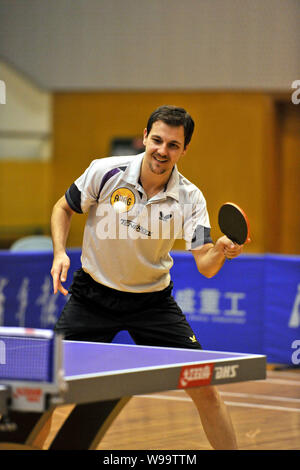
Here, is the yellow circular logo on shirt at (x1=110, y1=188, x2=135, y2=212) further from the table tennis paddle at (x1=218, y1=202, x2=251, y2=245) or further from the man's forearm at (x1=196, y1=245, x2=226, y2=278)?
the table tennis paddle at (x1=218, y1=202, x2=251, y2=245)

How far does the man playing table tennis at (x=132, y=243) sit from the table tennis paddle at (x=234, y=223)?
29cm

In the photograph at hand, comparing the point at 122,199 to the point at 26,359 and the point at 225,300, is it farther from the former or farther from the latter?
the point at 225,300

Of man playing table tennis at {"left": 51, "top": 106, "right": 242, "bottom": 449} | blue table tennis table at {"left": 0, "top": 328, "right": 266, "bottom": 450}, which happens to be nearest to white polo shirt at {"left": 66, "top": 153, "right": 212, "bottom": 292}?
man playing table tennis at {"left": 51, "top": 106, "right": 242, "bottom": 449}

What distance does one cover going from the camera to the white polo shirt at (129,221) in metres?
3.31

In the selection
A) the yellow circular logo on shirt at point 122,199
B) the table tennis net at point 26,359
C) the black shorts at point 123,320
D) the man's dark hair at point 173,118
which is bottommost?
the black shorts at point 123,320

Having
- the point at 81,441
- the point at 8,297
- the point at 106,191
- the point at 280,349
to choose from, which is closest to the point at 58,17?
Result: the point at 8,297

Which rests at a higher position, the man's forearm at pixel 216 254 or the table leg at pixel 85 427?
the man's forearm at pixel 216 254

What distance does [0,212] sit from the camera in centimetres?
1112

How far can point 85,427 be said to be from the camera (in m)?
2.90

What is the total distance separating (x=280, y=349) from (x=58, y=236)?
323 centimetres

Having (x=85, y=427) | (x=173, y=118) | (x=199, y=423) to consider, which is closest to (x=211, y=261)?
(x=173, y=118)

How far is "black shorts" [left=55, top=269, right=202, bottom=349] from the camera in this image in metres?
3.28

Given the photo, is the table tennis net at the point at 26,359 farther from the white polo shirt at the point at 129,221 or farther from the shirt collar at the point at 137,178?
the shirt collar at the point at 137,178

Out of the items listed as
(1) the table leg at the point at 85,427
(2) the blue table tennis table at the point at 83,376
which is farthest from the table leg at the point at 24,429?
(1) the table leg at the point at 85,427
